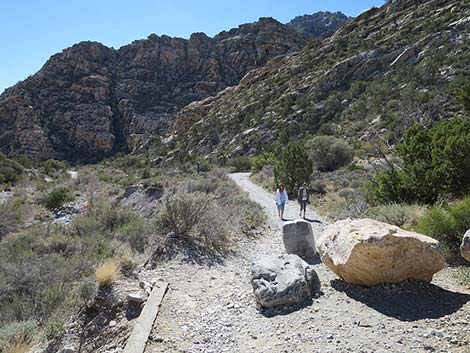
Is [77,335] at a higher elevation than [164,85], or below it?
below

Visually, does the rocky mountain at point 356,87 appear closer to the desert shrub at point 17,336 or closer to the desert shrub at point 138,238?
the desert shrub at point 138,238

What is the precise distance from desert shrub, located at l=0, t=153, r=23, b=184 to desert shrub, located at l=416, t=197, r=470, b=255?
106ft

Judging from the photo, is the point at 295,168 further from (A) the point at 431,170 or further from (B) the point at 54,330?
(B) the point at 54,330

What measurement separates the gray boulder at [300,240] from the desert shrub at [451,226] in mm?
2422

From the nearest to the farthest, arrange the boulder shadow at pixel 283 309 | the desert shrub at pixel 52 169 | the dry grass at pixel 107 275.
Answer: the boulder shadow at pixel 283 309
the dry grass at pixel 107 275
the desert shrub at pixel 52 169

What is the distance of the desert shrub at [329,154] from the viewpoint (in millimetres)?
26438

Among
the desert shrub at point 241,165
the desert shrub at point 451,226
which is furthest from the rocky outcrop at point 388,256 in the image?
the desert shrub at point 241,165

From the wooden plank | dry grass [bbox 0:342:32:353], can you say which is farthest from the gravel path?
dry grass [bbox 0:342:32:353]

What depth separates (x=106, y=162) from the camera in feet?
203

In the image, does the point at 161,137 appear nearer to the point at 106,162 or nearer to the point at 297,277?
the point at 106,162

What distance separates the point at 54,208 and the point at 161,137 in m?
50.2

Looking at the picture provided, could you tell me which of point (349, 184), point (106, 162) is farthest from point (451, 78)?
point (106, 162)

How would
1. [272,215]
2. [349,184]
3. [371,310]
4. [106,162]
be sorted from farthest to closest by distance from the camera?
[106,162] → [349,184] → [272,215] → [371,310]

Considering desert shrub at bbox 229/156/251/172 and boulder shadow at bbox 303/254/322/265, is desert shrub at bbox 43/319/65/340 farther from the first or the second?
desert shrub at bbox 229/156/251/172
